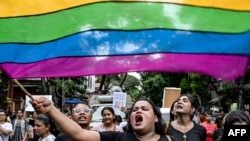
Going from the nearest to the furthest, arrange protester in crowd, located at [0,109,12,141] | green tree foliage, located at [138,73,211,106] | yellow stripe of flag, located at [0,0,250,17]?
yellow stripe of flag, located at [0,0,250,17] → protester in crowd, located at [0,109,12,141] → green tree foliage, located at [138,73,211,106]

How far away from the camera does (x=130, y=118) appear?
469 cm

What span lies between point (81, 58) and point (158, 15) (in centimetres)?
75

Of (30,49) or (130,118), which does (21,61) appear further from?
(130,118)

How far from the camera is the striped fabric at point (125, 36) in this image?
4848mm

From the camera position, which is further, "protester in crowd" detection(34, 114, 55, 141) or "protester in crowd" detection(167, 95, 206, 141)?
"protester in crowd" detection(34, 114, 55, 141)

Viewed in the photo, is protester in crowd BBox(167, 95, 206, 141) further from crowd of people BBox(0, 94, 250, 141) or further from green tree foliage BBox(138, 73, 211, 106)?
green tree foliage BBox(138, 73, 211, 106)

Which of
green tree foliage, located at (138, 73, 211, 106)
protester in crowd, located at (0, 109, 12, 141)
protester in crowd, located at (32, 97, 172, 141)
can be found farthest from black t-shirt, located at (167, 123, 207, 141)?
green tree foliage, located at (138, 73, 211, 106)

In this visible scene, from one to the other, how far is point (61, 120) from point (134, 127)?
622 millimetres

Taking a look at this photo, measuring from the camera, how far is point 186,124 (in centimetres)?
655

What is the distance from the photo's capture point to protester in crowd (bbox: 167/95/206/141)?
6383 millimetres

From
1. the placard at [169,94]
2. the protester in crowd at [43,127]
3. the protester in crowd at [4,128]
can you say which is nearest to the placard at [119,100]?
the placard at [169,94]

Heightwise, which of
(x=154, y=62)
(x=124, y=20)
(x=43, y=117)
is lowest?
(x=43, y=117)

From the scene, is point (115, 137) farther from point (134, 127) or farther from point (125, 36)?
point (125, 36)

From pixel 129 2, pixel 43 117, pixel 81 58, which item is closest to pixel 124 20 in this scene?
pixel 129 2
